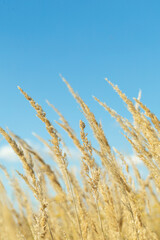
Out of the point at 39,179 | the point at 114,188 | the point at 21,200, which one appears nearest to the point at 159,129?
the point at 39,179

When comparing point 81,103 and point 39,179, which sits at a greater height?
point 81,103

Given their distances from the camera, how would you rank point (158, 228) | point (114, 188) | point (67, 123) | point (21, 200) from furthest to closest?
point (158, 228)
point (21, 200)
point (114, 188)
point (67, 123)

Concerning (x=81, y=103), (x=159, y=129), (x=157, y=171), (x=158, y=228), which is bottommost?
(x=158, y=228)

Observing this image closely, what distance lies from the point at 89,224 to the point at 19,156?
96cm

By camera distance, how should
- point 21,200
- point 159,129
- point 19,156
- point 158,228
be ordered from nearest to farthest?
point 19,156, point 159,129, point 21,200, point 158,228

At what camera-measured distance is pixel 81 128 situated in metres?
1.86

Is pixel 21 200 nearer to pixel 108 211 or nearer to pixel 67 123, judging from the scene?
pixel 67 123

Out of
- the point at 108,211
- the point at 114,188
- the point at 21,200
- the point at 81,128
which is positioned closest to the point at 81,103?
the point at 81,128

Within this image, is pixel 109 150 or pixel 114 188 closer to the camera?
pixel 109 150

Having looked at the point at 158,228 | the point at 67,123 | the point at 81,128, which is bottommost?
the point at 158,228

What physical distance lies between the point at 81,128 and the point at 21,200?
92.4 inches

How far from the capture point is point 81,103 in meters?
2.05

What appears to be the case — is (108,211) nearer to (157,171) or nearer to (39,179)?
(157,171)

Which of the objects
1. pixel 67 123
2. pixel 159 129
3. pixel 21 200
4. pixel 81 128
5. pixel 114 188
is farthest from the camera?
pixel 21 200
